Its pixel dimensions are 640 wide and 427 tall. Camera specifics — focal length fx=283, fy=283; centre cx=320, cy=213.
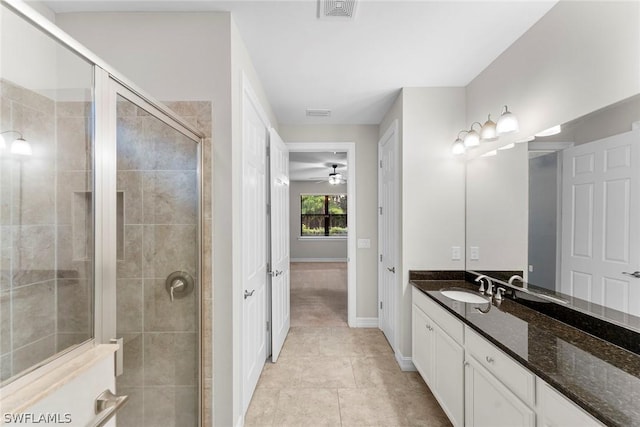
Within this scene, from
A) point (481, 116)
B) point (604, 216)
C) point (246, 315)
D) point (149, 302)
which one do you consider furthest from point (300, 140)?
point (604, 216)

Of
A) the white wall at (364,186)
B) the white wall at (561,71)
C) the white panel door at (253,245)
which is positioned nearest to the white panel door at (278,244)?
the white panel door at (253,245)

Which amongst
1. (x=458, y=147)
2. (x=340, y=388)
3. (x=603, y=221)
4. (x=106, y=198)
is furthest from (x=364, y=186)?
(x=106, y=198)

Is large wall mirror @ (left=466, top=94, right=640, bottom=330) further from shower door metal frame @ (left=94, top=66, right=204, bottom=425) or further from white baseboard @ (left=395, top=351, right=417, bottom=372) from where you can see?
shower door metal frame @ (left=94, top=66, right=204, bottom=425)

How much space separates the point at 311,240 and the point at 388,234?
633 cm

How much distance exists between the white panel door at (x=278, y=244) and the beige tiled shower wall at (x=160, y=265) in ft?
3.41

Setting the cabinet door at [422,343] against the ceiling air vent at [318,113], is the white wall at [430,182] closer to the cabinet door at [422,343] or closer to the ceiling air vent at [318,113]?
the cabinet door at [422,343]

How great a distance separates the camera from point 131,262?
1324 millimetres

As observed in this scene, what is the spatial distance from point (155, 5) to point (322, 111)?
1851 millimetres

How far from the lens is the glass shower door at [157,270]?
1.25 metres

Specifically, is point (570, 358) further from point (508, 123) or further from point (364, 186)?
point (364, 186)

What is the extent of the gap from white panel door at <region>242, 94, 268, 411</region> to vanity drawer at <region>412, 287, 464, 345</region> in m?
1.36

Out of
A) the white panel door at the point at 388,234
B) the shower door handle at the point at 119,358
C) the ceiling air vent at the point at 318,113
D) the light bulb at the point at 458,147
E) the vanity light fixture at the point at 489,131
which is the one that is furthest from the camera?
the ceiling air vent at the point at 318,113

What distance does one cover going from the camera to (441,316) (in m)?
1.96

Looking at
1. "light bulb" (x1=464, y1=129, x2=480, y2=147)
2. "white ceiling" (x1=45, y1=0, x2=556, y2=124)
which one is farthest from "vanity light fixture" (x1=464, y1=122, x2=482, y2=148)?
"white ceiling" (x1=45, y1=0, x2=556, y2=124)
